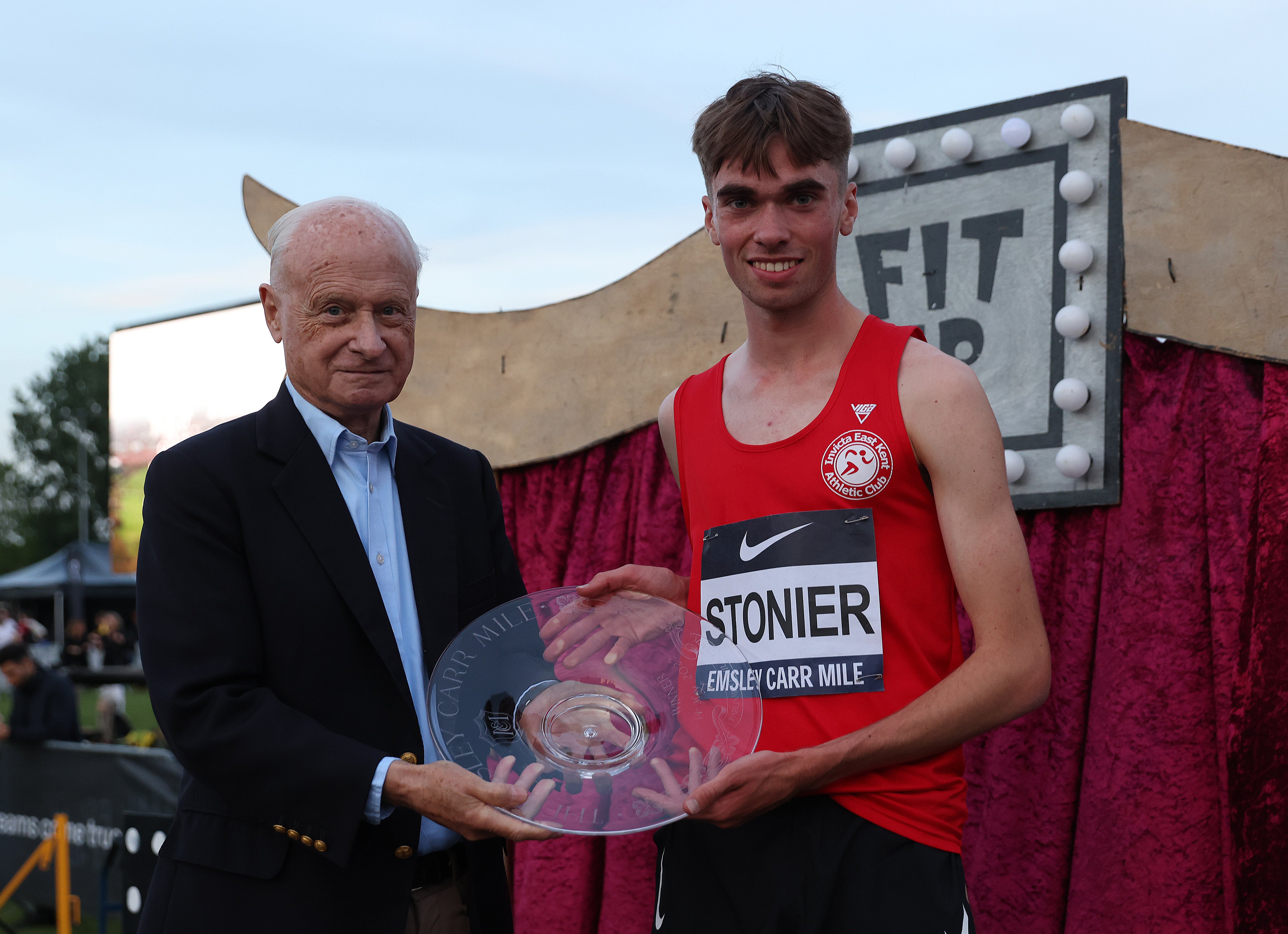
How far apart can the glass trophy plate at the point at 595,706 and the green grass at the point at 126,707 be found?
47.0 ft

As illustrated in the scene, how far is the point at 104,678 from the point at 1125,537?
8696 millimetres

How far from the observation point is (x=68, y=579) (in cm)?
2053

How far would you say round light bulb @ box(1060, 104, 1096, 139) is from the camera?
238cm

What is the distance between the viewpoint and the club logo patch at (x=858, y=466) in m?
1.62

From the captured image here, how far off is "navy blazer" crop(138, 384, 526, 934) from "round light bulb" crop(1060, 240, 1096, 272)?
1646mm

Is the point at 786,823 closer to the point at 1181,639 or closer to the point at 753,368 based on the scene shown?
the point at 753,368

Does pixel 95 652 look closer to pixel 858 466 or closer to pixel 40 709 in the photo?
pixel 40 709

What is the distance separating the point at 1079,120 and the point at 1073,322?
46 cm

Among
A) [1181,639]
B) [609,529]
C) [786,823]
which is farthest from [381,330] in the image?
[1181,639]

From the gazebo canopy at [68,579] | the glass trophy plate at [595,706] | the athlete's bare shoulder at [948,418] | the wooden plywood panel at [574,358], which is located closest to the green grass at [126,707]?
the gazebo canopy at [68,579]

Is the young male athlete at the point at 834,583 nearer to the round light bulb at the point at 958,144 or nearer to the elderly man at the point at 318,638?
the elderly man at the point at 318,638

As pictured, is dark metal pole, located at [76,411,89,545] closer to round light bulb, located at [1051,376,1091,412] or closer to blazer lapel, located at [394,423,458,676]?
blazer lapel, located at [394,423,458,676]

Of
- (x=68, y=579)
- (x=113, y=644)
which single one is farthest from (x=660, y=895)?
(x=68, y=579)

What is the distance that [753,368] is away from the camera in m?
1.87
